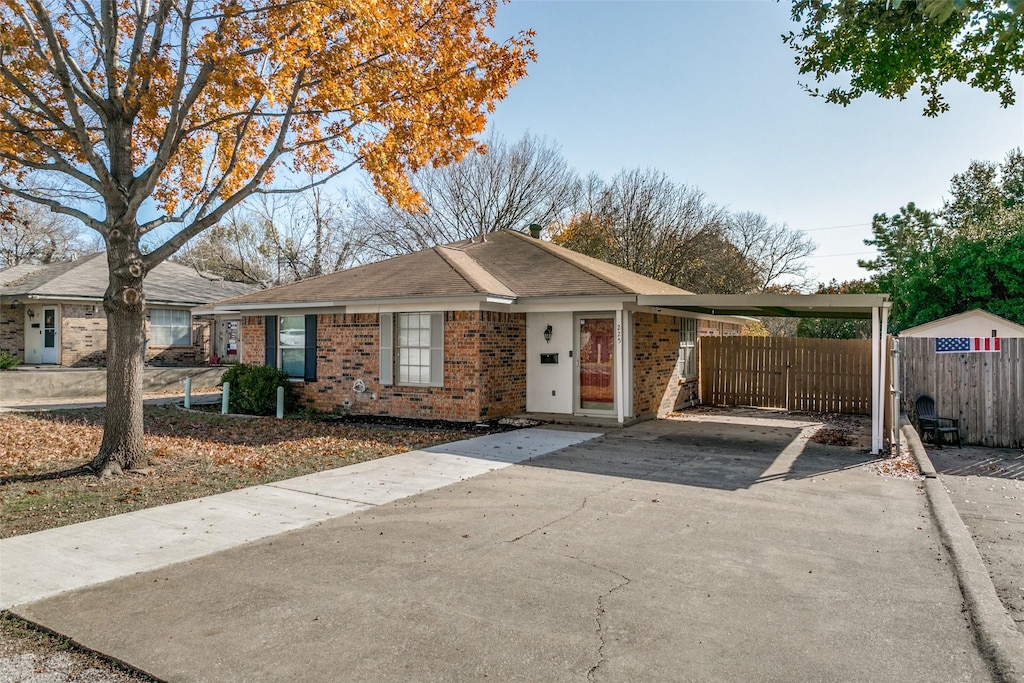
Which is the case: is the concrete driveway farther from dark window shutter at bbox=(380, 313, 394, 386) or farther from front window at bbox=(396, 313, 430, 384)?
dark window shutter at bbox=(380, 313, 394, 386)

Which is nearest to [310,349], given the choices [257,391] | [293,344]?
[293,344]

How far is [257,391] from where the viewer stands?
14.5 m

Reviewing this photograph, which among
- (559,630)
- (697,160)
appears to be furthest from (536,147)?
(559,630)

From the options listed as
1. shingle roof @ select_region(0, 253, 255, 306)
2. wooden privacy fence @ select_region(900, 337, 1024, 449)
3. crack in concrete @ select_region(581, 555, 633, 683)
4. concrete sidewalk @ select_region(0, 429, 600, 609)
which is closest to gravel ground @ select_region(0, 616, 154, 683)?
concrete sidewalk @ select_region(0, 429, 600, 609)

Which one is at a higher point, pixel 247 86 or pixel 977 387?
pixel 247 86

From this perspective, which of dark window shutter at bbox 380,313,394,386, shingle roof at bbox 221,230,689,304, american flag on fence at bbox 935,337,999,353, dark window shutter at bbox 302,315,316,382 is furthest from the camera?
dark window shutter at bbox 302,315,316,382

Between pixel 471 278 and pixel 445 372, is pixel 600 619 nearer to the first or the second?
pixel 445 372

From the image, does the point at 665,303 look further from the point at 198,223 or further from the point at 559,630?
the point at 559,630

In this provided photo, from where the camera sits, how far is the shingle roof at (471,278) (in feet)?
41.7

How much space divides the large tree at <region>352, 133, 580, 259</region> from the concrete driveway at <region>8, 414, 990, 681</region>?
2445 centimetres

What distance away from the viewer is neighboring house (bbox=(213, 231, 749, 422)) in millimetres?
12562

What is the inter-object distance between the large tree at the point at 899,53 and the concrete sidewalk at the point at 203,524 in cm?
704

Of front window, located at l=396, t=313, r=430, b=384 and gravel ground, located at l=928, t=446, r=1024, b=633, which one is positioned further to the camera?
front window, located at l=396, t=313, r=430, b=384

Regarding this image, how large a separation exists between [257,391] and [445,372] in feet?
15.3
